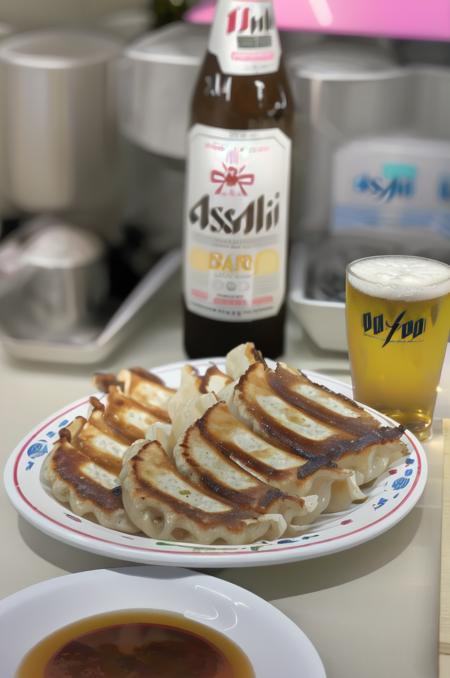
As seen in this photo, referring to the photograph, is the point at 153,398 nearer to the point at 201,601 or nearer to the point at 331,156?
the point at 201,601

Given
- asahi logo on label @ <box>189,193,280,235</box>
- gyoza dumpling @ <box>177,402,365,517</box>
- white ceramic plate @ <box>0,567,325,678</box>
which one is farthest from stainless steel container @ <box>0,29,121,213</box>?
white ceramic plate @ <box>0,567,325,678</box>

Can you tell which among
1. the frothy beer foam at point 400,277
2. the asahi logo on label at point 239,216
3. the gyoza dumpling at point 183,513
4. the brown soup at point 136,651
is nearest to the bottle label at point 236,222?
the asahi logo on label at point 239,216

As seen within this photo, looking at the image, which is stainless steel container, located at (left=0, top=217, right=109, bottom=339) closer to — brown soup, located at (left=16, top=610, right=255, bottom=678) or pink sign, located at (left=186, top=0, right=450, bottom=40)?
pink sign, located at (left=186, top=0, right=450, bottom=40)

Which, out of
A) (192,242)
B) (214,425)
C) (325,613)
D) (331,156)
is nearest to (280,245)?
(192,242)

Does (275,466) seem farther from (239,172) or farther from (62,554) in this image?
(239,172)

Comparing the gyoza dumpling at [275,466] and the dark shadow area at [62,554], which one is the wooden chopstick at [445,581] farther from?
the dark shadow area at [62,554]

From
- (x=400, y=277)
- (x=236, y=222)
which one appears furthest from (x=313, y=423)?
(x=236, y=222)
